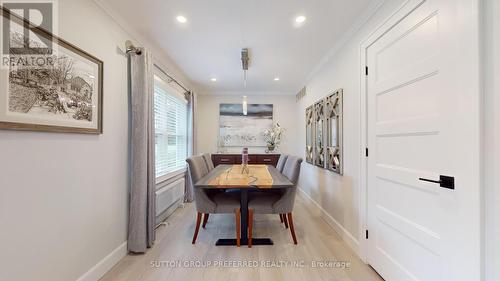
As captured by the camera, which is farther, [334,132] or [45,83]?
[334,132]

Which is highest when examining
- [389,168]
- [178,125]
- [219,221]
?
[178,125]

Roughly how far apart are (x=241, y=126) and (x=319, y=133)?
2486 mm

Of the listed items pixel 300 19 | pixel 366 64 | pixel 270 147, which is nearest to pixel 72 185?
pixel 300 19

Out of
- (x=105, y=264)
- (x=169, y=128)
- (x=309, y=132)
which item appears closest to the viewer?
(x=105, y=264)

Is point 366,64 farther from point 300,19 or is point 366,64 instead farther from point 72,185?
point 72,185

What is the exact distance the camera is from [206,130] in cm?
568

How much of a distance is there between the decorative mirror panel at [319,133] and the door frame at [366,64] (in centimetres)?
118

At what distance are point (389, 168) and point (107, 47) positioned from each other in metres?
2.77

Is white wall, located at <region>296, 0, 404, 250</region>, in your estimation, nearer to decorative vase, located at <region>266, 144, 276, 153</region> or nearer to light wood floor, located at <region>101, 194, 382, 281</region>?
light wood floor, located at <region>101, 194, 382, 281</region>

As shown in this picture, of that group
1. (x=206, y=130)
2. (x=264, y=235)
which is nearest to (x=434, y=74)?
(x=264, y=235)

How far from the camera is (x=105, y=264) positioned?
197cm

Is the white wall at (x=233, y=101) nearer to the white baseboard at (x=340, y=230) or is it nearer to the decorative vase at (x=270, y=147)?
the decorative vase at (x=270, y=147)

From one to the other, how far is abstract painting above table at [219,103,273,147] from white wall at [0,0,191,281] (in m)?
3.39

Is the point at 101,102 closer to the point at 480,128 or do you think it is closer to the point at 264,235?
the point at 264,235
